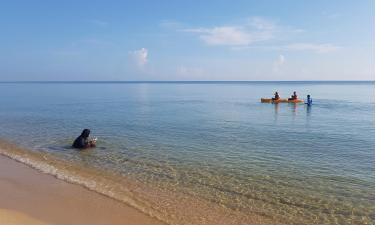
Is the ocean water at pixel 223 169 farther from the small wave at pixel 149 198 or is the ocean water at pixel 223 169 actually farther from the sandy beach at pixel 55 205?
the sandy beach at pixel 55 205

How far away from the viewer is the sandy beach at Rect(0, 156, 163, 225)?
32.7 feet

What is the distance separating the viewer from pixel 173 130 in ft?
90.9

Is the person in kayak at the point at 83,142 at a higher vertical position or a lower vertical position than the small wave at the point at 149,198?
higher

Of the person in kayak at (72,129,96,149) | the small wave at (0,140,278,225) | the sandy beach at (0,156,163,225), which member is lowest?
the small wave at (0,140,278,225)

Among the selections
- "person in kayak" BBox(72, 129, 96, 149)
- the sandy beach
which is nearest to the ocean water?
"person in kayak" BBox(72, 129, 96, 149)

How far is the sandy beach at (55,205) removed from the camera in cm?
997

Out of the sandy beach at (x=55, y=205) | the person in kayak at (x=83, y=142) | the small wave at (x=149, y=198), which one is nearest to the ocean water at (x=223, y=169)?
the small wave at (x=149, y=198)

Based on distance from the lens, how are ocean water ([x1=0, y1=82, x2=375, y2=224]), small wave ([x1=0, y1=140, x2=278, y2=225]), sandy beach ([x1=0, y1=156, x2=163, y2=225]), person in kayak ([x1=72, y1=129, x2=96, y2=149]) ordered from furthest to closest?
person in kayak ([x1=72, y1=129, x2=96, y2=149]), ocean water ([x1=0, y1=82, x2=375, y2=224]), small wave ([x1=0, y1=140, x2=278, y2=225]), sandy beach ([x1=0, y1=156, x2=163, y2=225])

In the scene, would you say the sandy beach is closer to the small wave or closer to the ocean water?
the small wave

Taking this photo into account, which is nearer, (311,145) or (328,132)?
(311,145)

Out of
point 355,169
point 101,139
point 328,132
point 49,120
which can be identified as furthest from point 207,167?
point 49,120

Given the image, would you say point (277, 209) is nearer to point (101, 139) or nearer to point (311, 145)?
point (311, 145)

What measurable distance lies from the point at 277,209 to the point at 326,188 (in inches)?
117

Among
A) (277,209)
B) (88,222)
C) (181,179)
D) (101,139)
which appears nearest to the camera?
(88,222)
